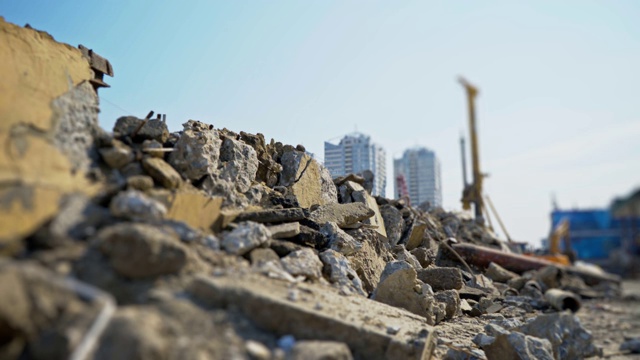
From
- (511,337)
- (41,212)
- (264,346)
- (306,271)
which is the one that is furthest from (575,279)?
(41,212)

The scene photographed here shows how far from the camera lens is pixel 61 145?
2.71 meters

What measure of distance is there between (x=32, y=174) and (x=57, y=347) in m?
0.97

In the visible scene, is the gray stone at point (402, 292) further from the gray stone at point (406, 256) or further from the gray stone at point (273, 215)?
the gray stone at point (406, 256)

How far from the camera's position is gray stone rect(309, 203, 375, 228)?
4997 millimetres

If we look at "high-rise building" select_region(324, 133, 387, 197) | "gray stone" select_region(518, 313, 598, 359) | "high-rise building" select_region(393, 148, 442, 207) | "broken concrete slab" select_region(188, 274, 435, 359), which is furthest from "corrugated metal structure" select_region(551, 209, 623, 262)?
"broken concrete slab" select_region(188, 274, 435, 359)

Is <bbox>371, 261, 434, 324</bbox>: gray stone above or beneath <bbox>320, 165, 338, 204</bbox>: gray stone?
beneath

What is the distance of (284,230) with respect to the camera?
389cm

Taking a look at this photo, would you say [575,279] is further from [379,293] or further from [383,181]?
[379,293]

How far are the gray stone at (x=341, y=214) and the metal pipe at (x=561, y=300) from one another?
4173 mm

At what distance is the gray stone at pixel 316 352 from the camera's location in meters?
2.15

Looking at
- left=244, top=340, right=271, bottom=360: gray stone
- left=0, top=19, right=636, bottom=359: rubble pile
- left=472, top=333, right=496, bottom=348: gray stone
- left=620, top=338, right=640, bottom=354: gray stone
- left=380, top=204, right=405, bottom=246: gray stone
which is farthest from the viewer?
left=620, top=338, right=640, bottom=354: gray stone

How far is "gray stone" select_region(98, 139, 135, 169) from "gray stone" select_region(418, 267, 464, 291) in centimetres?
377

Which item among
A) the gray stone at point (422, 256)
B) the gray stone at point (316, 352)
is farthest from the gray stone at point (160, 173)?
the gray stone at point (422, 256)

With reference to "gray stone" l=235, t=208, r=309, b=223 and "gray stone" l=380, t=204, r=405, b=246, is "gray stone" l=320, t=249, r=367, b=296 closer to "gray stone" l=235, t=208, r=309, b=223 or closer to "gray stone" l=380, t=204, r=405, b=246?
"gray stone" l=235, t=208, r=309, b=223
